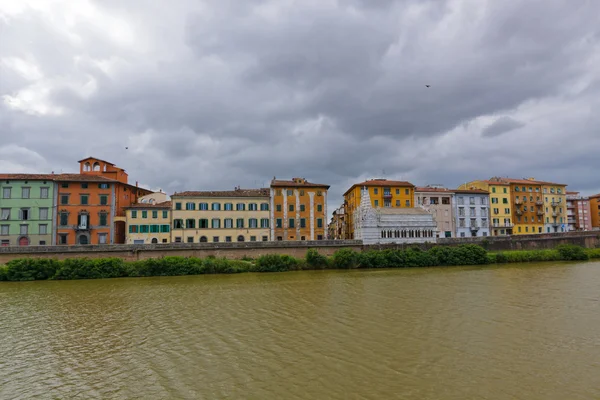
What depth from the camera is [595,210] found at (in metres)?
89.8

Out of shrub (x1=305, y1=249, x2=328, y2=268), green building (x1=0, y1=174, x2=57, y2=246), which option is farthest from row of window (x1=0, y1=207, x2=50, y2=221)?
shrub (x1=305, y1=249, x2=328, y2=268)

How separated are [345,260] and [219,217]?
63.5 feet

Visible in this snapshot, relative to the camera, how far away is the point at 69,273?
120 ft

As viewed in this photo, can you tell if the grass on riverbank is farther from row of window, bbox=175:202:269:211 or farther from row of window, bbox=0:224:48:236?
row of window, bbox=0:224:48:236

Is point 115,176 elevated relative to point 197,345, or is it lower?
elevated

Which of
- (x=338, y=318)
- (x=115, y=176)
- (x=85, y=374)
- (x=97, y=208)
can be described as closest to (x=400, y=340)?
(x=338, y=318)

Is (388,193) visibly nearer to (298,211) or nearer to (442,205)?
(442,205)

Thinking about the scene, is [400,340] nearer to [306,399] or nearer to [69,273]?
[306,399]

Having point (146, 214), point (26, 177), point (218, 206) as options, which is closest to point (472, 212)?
point (218, 206)

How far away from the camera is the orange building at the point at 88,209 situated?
48875 mm

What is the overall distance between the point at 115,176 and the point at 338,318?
46.9 m

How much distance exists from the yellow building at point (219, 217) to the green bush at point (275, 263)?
1167 cm

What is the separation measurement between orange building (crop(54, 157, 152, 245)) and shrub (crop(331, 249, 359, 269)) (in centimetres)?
2875

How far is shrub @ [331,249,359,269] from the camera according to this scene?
42625 mm
